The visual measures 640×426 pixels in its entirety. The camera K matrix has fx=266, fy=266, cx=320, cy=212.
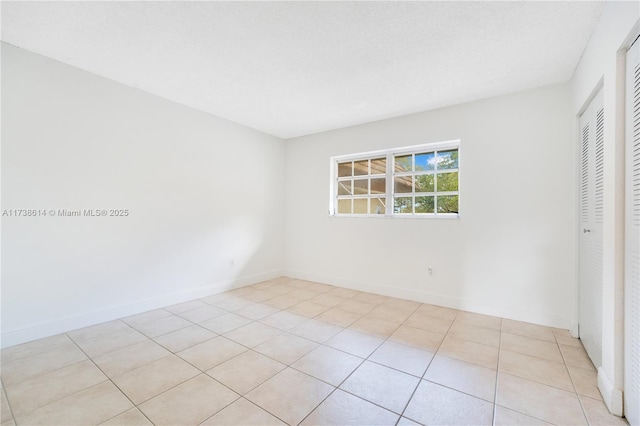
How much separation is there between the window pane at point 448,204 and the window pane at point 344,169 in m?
1.58

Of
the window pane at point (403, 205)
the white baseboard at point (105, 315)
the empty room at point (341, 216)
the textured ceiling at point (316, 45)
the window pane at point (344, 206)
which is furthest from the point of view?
the window pane at point (344, 206)

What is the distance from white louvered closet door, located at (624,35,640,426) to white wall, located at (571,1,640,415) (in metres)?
0.04

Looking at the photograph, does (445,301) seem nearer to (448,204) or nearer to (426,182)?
(448,204)

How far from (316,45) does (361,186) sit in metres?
2.51

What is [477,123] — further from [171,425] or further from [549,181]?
[171,425]

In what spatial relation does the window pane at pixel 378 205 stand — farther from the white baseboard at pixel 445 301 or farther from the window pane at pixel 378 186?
the white baseboard at pixel 445 301

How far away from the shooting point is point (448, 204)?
3590 mm

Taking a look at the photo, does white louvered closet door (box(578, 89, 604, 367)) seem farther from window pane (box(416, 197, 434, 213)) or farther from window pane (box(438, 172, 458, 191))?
window pane (box(416, 197, 434, 213))

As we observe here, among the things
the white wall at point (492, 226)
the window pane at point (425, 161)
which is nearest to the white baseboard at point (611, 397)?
the white wall at point (492, 226)

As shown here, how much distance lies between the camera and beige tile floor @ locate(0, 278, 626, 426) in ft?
5.23

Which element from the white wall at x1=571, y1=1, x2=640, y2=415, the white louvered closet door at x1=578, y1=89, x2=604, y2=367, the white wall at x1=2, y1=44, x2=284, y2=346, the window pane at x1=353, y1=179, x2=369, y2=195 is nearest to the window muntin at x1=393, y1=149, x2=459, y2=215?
the window pane at x1=353, y1=179, x2=369, y2=195

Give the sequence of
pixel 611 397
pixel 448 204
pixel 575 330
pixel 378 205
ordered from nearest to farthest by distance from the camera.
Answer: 1. pixel 611 397
2. pixel 575 330
3. pixel 448 204
4. pixel 378 205

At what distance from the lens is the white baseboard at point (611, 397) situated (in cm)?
156

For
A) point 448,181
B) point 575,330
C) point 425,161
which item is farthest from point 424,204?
point 575,330
